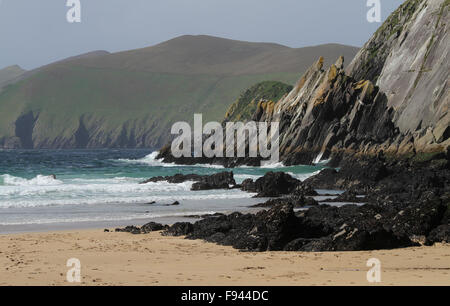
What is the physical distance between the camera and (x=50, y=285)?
39.8 feet

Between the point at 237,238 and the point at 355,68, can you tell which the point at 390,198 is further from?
the point at 355,68

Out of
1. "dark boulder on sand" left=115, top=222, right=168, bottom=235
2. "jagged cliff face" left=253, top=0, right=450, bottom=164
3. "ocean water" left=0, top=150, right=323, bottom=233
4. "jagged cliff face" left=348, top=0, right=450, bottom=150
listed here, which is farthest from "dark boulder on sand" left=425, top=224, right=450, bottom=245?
"jagged cliff face" left=253, top=0, right=450, bottom=164

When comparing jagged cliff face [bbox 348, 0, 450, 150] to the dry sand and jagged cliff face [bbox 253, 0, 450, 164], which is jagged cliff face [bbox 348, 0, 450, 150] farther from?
the dry sand

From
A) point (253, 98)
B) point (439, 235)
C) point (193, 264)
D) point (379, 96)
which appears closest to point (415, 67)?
point (379, 96)

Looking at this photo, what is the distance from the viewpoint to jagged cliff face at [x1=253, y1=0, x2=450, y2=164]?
6150cm

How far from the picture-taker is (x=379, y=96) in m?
70.4

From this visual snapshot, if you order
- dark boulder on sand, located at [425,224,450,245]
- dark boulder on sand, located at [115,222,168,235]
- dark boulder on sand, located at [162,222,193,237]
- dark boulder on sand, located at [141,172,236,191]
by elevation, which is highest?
dark boulder on sand, located at [425,224,450,245]

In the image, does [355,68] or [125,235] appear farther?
[355,68]

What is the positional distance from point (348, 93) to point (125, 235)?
54.0 metres

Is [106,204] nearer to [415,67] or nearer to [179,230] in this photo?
[179,230]

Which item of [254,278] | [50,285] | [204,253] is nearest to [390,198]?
[204,253]

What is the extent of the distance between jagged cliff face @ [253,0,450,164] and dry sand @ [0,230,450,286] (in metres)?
41.3

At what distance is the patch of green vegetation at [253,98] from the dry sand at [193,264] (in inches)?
3790

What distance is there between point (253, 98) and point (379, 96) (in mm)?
61292
